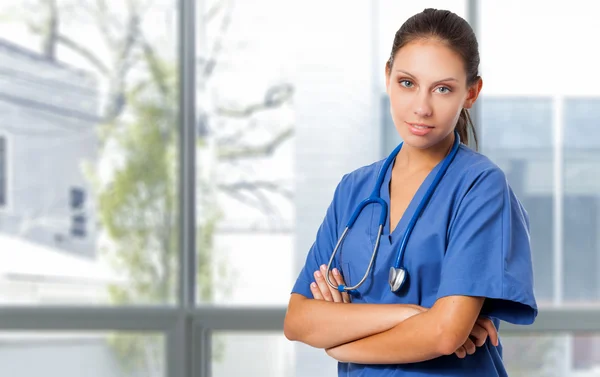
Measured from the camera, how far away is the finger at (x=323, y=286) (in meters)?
1.40

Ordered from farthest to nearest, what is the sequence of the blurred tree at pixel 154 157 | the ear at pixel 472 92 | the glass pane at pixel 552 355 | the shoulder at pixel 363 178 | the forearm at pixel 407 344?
the blurred tree at pixel 154 157 < the glass pane at pixel 552 355 < the shoulder at pixel 363 178 < the ear at pixel 472 92 < the forearm at pixel 407 344

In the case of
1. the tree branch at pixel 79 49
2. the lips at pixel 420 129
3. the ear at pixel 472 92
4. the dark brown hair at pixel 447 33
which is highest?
the tree branch at pixel 79 49

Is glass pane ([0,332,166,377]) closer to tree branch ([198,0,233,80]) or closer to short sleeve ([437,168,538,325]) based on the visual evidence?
tree branch ([198,0,233,80])

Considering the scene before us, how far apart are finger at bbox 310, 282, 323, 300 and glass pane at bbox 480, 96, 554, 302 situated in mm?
1404

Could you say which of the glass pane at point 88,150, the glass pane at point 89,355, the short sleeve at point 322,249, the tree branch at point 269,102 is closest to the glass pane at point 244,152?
the tree branch at point 269,102

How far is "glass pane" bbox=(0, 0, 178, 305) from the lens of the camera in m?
2.75

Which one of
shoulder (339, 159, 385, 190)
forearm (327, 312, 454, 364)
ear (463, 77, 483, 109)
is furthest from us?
shoulder (339, 159, 385, 190)

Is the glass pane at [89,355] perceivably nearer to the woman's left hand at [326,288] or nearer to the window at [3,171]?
the window at [3,171]

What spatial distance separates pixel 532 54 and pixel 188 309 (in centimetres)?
142

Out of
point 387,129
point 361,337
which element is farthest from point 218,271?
point 361,337

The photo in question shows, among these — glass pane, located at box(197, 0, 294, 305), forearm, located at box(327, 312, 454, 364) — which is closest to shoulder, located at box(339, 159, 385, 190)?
forearm, located at box(327, 312, 454, 364)

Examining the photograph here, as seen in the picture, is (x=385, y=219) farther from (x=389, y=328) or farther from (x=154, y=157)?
(x=154, y=157)

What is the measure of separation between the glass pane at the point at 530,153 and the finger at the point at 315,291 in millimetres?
1404

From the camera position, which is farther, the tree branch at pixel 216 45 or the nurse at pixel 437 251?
the tree branch at pixel 216 45
